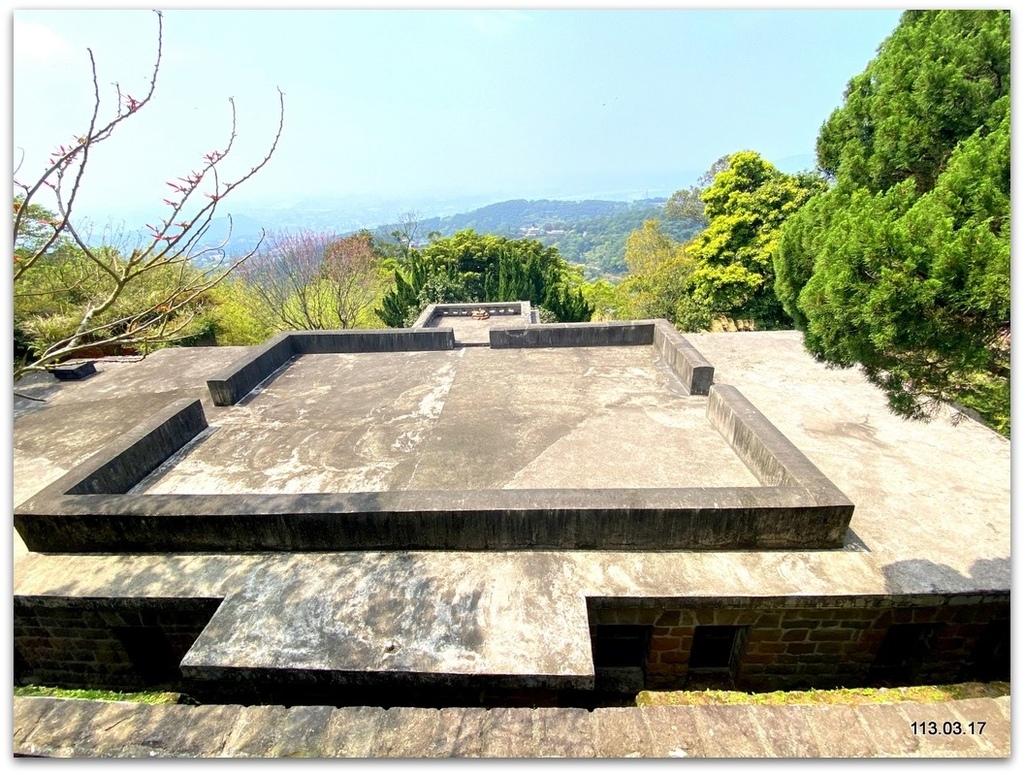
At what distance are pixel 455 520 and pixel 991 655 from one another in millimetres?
4935

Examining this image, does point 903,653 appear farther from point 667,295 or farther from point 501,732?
point 667,295

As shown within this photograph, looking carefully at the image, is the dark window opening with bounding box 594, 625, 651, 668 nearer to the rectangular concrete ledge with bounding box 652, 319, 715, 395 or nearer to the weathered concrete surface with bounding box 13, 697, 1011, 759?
the weathered concrete surface with bounding box 13, 697, 1011, 759

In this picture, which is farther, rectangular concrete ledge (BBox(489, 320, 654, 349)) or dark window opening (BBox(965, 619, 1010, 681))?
rectangular concrete ledge (BBox(489, 320, 654, 349))

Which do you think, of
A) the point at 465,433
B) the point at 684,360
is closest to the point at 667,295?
the point at 684,360

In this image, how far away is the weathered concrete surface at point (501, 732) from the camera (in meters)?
2.63

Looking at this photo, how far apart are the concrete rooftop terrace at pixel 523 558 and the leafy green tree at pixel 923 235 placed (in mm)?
1597

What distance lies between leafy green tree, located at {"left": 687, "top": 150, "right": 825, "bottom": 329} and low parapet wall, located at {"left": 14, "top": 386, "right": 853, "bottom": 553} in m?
13.9

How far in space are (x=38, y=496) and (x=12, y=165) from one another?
13.0ft

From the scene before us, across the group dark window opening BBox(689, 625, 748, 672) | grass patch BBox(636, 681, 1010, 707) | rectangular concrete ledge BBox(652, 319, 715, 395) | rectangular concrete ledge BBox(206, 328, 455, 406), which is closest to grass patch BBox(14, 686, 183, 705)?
grass patch BBox(636, 681, 1010, 707)

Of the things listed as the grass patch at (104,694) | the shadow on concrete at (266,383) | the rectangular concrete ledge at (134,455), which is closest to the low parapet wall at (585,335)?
the shadow on concrete at (266,383)

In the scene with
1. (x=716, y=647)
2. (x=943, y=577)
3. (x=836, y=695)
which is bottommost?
(x=836, y=695)

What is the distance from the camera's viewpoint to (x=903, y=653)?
4453mm

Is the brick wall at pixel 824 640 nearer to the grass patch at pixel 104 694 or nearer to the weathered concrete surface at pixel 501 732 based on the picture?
the weathered concrete surface at pixel 501 732

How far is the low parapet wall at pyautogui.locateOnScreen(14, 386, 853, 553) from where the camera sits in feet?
13.9
